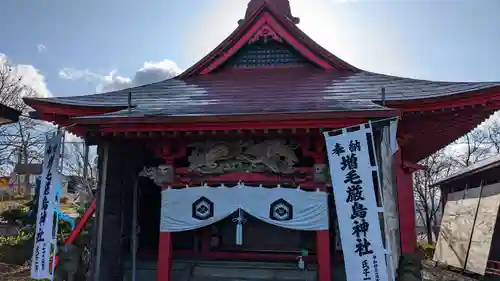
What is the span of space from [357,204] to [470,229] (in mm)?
10333

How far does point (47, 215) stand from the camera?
265 inches

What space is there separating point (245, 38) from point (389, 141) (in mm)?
4498

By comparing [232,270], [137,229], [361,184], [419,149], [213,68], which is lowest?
[232,270]

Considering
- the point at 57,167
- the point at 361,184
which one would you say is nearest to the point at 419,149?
the point at 361,184

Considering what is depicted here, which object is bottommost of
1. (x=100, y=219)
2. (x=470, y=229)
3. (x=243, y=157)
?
(x=470, y=229)

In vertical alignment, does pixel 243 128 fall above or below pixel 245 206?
above

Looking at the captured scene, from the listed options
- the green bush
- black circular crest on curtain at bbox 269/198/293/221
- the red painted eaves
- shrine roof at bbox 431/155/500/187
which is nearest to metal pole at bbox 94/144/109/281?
black circular crest on curtain at bbox 269/198/293/221

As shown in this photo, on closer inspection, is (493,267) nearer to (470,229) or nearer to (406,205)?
(470,229)

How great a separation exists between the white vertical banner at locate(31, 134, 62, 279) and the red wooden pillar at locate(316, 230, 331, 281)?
170 inches

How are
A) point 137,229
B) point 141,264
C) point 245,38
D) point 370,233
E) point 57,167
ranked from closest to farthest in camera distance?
point 370,233 → point 57,167 → point 141,264 → point 137,229 → point 245,38

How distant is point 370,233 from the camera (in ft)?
19.4

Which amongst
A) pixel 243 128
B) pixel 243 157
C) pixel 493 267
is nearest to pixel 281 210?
pixel 243 157

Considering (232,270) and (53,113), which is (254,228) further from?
(53,113)

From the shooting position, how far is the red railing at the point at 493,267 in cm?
1218
